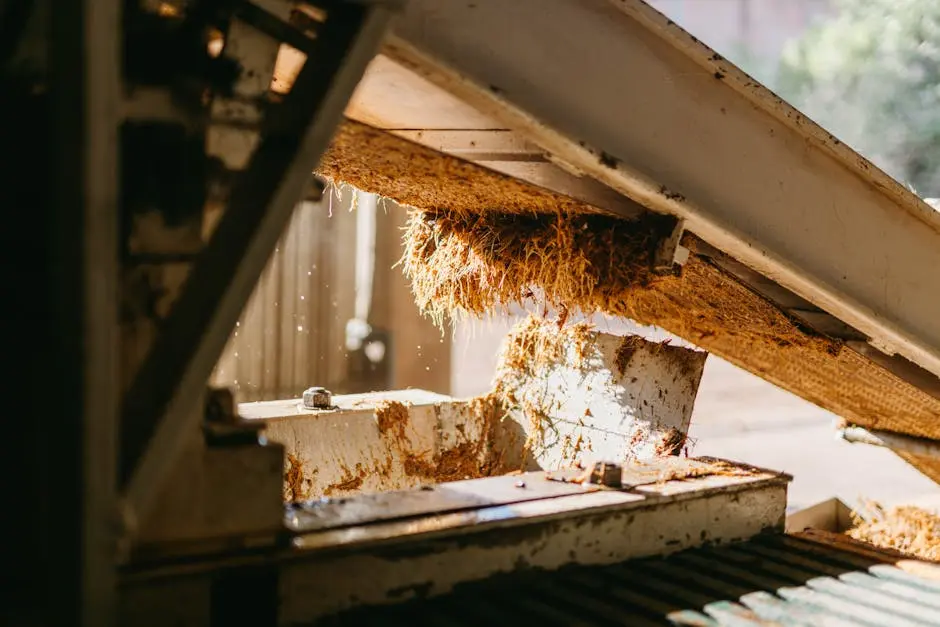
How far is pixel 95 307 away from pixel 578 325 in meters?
3.37

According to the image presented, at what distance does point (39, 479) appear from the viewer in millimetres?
1618

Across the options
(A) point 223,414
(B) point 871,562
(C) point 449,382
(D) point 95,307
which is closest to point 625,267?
(B) point 871,562

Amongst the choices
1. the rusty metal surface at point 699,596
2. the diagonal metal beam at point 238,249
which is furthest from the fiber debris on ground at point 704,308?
the rusty metal surface at point 699,596

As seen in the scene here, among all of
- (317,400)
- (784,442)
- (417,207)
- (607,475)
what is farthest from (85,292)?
(784,442)

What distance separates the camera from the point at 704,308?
3561 millimetres

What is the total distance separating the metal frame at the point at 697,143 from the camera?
2.19m

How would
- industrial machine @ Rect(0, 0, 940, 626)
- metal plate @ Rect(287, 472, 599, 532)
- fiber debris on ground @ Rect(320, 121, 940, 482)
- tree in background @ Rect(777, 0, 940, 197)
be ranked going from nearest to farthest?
industrial machine @ Rect(0, 0, 940, 626)
metal plate @ Rect(287, 472, 599, 532)
fiber debris on ground @ Rect(320, 121, 940, 482)
tree in background @ Rect(777, 0, 940, 197)

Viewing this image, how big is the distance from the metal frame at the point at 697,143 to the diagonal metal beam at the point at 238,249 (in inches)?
9.0

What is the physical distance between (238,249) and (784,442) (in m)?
9.04

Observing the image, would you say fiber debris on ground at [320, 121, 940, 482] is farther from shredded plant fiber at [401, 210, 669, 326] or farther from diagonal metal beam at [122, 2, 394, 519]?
diagonal metal beam at [122, 2, 394, 519]

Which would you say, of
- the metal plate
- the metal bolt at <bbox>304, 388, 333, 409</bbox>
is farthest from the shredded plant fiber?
the metal bolt at <bbox>304, 388, 333, 409</bbox>

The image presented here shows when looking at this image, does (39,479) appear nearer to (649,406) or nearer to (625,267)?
(625,267)

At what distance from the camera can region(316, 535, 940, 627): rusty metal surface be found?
226cm

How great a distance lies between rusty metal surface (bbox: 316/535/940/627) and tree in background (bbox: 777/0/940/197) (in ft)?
28.4
